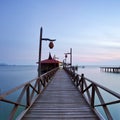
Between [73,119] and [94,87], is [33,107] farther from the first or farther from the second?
[94,87]

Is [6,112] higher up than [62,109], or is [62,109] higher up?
[62,109]

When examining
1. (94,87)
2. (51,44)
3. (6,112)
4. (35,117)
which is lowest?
(6,112)

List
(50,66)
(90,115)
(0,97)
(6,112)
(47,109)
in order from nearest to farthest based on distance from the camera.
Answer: (0,97) < (90,115) < (47,109) < (6,112) < (50,66)

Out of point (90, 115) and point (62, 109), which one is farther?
point (62, 109)

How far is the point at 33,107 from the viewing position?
18.9 ft

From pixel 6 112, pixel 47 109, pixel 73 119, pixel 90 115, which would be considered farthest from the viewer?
pixel 6 112

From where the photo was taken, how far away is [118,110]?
40.6 ft

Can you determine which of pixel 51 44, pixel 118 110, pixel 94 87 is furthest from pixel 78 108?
pixel 118 110

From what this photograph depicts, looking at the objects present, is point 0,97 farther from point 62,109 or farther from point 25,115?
point 62,109

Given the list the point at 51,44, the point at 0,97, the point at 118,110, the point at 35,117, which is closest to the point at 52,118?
the point at 35,117

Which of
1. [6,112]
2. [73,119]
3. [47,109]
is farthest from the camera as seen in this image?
[6,112]

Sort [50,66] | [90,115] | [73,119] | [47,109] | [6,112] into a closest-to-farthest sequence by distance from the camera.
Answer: [73,119]
[90,115]
[47,109]
[6,112]
[50,66]

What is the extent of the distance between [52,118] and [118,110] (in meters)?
9.32

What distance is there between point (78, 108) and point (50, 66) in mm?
35676
